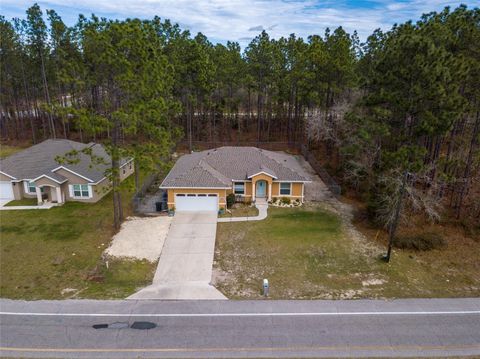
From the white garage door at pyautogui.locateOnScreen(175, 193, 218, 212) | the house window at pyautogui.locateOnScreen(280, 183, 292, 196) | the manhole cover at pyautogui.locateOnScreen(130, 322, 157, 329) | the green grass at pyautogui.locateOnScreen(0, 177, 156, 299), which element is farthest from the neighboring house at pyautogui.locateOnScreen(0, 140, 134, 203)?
the manhole cover at pyautogui.locateOnScreen(130, 322, 157, 329)

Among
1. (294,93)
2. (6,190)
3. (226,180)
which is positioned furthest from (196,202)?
(294,93)

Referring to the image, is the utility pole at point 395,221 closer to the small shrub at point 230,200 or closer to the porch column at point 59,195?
the small shrub at point 230,200

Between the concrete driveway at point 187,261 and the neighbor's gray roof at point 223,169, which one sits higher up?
the neighbor's gray roof at point 223,169

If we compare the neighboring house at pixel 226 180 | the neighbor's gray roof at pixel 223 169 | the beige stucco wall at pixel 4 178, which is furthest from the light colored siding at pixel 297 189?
the beige stucco wall at pixel 4 178

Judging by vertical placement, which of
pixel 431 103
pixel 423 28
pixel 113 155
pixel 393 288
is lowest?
pixel 393 288

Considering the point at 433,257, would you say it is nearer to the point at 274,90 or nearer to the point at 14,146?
the point at 274,90

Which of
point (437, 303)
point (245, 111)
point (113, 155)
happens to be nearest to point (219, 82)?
point (245, 111)

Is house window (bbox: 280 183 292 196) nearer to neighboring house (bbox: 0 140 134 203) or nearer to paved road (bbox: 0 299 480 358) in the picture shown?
paved road (bbox: 0 299 480 358)
